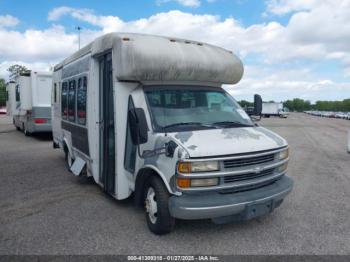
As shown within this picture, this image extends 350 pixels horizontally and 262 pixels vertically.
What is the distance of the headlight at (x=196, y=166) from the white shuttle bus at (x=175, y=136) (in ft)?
0.04

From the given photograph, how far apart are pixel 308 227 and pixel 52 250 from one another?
3490 millimetres

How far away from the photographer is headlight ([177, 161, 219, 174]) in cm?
399

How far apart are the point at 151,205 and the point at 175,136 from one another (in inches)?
40.1

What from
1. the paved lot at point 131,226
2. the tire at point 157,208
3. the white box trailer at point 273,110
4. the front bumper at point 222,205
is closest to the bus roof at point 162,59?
the tire at point 157,208

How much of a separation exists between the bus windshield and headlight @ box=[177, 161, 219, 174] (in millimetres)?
698

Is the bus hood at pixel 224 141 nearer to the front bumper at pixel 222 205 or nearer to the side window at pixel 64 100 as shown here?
the front bumper at pixel 222 205

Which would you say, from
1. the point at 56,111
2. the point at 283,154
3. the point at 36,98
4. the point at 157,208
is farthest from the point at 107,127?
the point at 36,98

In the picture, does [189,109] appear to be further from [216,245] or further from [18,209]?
[18,209]

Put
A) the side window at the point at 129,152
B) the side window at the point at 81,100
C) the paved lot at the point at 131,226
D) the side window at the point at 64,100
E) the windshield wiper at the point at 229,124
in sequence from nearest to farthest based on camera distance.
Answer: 1. the paved lot at the point at 131,226
2. the windshield wiper at the point at 229,124
3. the side window at the point at 129,152
4. the side window at the point at 81,100
5. the side window at the point at 64,100

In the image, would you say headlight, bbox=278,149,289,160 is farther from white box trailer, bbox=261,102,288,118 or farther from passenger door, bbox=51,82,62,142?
white box trailer, bbox=261,102,288,118

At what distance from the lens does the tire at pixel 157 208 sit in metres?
4.31

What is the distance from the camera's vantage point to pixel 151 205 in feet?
15.1

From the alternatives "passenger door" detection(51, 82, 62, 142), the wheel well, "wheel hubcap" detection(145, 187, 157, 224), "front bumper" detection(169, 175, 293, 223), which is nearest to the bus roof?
the wheel well

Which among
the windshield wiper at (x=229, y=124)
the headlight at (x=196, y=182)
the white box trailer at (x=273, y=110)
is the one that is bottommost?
the white box trailer at (x=273, y=110)
